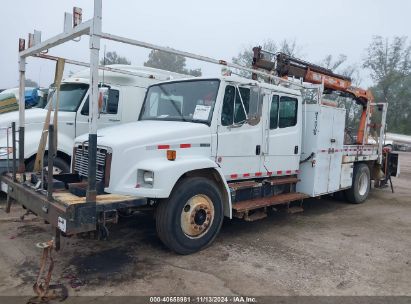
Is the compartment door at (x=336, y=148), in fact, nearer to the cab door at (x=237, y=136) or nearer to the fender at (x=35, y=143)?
the cab door at (x=237, y=136)

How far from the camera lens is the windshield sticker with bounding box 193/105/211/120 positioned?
17.9 feet

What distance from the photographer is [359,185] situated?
9156 millimetres

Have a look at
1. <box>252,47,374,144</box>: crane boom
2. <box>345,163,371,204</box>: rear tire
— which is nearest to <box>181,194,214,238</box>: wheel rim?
<box>252,47,374,144</box>: crane boom

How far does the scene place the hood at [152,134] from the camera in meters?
4.80

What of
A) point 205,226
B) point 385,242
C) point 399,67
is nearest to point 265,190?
point 205,226

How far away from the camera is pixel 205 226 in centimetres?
521

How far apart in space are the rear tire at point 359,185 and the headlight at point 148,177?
5903 millimetres

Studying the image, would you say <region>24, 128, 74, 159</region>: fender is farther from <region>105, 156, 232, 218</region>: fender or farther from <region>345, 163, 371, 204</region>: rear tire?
<region>345, 163, 371, 204</region>: rear tire

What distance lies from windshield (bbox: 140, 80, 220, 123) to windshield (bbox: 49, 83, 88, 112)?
2591 mm

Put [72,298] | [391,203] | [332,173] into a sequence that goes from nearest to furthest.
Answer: [72,298] < [332,173] < [391,203]

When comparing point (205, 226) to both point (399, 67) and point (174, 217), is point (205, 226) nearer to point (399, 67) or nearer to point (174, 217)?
point (174, 217)

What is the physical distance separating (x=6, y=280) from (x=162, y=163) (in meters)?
2.14

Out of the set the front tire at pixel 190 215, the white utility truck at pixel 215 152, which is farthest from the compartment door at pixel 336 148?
the front tire at pixel 190 215

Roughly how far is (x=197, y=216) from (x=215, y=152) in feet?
3.22
